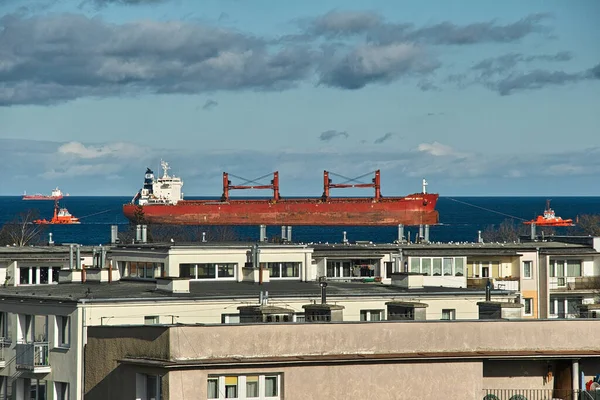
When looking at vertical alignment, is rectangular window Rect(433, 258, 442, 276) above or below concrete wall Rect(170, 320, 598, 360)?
above

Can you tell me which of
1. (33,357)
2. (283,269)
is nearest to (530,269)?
(283,269)

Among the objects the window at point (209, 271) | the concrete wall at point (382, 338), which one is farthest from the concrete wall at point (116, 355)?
the window at point (209, 271)

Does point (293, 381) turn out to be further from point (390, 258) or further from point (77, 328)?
point (390, 258)

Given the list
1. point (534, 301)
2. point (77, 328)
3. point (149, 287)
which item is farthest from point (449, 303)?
point (534, 301)

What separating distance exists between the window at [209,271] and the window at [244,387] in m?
14.7

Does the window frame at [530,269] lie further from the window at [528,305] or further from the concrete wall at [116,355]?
the concrete wall at [116,355]

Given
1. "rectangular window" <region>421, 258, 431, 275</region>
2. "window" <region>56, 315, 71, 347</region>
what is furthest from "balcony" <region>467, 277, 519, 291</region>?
"window" <region>56, 315, 71, 347</region>

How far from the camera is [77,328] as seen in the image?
26.0m

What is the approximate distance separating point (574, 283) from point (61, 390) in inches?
1167

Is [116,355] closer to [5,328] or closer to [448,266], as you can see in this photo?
[5,328]

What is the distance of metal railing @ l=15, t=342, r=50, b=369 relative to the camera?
87.1 ft

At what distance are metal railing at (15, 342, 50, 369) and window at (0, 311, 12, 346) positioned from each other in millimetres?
1082

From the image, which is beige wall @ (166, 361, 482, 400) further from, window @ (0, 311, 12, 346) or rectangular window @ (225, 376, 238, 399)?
window @ (0, 311, 12, 346)

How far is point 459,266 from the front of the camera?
161ft
